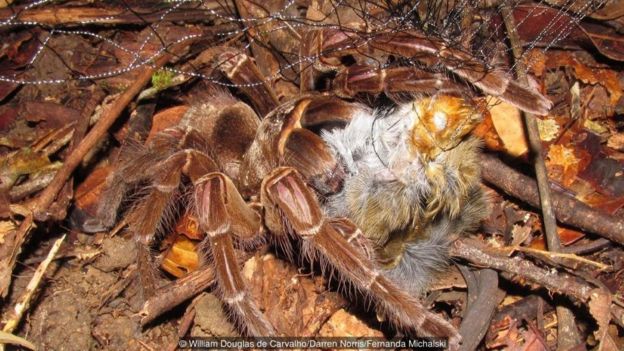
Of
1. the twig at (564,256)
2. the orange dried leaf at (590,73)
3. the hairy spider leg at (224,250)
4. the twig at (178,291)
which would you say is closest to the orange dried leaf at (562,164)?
the orange dried leaf at (590,73)

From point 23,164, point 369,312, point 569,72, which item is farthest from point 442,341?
point 23,164

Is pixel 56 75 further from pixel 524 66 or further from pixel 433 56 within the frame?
pixel 524 66

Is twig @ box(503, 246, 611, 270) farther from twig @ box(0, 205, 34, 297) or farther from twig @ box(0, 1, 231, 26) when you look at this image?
twig @ box(0, 205, 34, 297)

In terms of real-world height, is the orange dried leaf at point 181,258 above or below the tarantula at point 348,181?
below

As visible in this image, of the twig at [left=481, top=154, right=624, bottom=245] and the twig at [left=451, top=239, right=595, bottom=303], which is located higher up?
the twig at [left=481, top=154, right=624, bottom=245]

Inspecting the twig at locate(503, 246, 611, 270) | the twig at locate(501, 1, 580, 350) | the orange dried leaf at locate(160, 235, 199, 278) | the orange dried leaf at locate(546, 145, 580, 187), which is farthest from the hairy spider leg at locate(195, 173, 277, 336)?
the orange dried leaf at locate(546, 145, 580, 187)

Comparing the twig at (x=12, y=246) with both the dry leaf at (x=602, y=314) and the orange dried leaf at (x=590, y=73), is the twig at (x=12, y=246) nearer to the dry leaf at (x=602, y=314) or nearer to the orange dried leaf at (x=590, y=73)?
the dry leaf at (x=602, y=314)

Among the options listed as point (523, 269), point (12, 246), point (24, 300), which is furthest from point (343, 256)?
point (12, 246)
